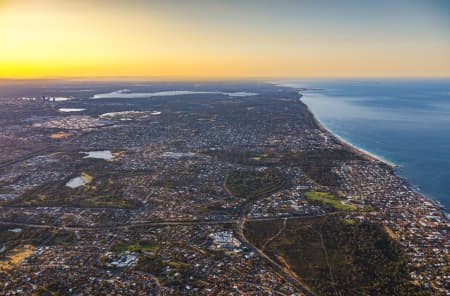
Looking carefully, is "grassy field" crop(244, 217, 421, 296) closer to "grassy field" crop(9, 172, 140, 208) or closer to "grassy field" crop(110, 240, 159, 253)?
"grassy field" crop(110, 240, 159, 253)

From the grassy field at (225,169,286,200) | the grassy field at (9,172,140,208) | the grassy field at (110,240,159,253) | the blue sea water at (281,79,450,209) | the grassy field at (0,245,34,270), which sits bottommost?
the grassy field at (0,245,34,270)

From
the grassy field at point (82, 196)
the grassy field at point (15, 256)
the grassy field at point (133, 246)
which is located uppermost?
the grassy field at point (82, 196)

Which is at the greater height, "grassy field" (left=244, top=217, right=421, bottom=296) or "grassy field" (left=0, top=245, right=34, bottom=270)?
"grassy field" (left=244, top=217, right=421, bottom=296)

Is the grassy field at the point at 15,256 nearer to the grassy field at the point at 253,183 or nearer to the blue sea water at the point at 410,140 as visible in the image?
the grassy field at the point at 253,183

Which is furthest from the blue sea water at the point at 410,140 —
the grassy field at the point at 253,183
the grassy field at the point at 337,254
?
the grassy field at the point at 253,183

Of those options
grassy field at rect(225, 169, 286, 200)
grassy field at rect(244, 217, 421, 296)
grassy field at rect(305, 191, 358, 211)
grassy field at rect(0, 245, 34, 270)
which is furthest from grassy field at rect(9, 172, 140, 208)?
grassy field at rect(305, 191, 358, 211)

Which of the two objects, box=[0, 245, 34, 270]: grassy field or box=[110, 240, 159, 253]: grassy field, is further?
box=[110, 240, 159, 253]: grassy field

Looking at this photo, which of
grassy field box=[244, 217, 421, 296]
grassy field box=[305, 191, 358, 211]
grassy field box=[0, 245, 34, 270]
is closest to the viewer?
grassy field box=[244, 217, 421, 296]
